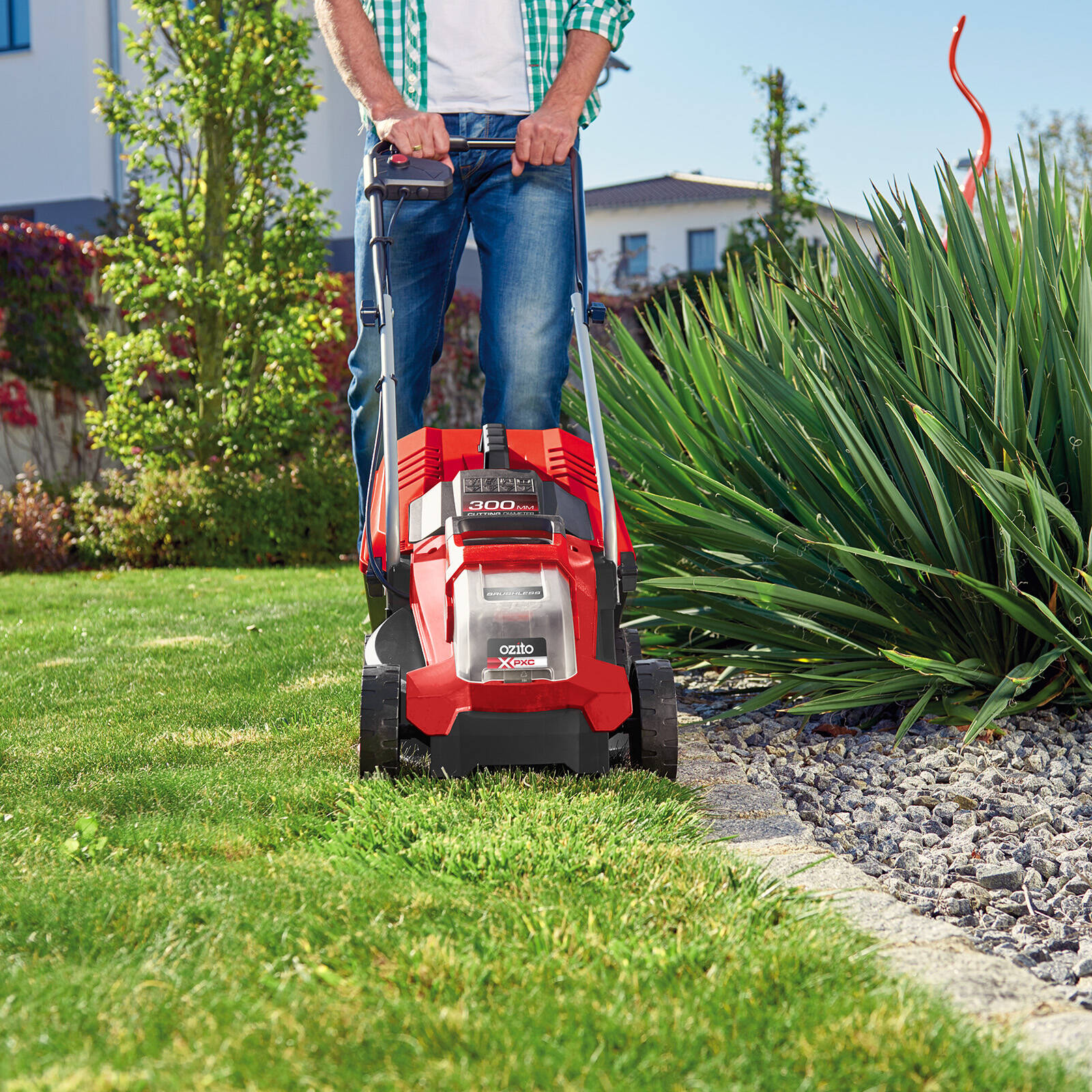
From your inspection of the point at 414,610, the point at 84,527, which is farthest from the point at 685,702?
the point at 84,527

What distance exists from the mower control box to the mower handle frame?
0.05ft

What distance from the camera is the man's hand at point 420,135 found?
2420mm

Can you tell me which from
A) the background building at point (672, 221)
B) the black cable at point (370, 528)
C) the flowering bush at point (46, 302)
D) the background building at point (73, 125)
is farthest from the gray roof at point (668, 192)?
the black cable at point (370, 528)

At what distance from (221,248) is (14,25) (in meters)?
7.61

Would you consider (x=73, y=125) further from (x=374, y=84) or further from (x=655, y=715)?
(x=655, y=715)

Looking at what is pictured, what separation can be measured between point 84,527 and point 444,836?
21.4 ft

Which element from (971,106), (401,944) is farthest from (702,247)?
(401,944)

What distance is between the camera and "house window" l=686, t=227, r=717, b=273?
30484 millimetres

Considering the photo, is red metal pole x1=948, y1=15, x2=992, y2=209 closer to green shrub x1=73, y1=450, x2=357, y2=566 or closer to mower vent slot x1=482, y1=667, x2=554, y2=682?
mower vent slot x1=482, y1=667, x2=554, y2=682

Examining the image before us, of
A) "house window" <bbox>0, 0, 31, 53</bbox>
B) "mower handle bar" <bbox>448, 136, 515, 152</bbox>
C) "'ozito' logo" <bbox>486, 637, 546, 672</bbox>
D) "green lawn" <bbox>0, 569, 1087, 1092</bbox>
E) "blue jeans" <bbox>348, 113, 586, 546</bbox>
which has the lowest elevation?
"green lawn" <bbox>0, 569, 1087, 1092</bbox>

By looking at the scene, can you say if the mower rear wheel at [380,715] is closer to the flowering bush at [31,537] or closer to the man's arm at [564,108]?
the man's arm at [564,108]

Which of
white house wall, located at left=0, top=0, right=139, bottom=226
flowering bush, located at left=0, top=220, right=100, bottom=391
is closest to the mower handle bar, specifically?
flowering bush, located at left=0, top=220, right=100, bottom=391

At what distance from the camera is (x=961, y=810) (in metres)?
2.34

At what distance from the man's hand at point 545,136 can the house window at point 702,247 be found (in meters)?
28.8
